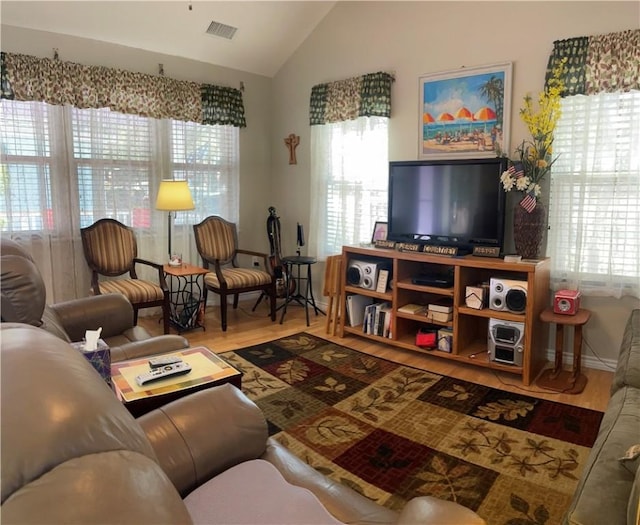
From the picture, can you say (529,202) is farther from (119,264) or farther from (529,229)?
(119,264)

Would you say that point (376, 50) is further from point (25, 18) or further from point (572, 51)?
point (25, 18)

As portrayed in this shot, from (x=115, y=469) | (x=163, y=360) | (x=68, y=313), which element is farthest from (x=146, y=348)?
(x=115, y=469)

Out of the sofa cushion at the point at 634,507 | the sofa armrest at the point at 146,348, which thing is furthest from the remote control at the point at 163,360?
the sofa cushion at the point at 634,507

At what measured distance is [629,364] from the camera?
84.3 inches

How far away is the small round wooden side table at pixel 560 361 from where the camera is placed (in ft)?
9.97

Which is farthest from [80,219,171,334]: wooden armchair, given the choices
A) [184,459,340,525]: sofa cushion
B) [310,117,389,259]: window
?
[184,459,340,525]: sofa cushion

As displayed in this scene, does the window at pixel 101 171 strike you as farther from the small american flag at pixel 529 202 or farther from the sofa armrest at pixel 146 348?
the small american flag at pixel 529 202

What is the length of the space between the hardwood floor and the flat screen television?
0.89 m

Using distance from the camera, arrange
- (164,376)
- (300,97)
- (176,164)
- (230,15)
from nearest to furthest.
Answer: (164,376) → (230,15) → (176,164) → (300,97)

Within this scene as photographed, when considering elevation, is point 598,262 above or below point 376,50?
below

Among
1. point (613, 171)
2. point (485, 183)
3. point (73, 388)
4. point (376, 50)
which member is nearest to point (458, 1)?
point (376, 50)

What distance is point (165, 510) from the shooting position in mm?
777

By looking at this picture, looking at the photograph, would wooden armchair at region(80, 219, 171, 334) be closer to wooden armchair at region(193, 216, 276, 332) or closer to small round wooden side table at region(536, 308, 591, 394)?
wooden armchair at region(193, 216, 276, 332)

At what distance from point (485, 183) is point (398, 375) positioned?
1520 millimetres
